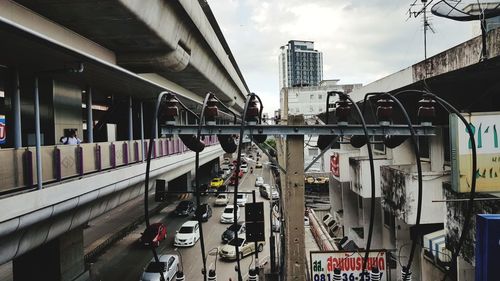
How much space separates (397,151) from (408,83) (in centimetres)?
428

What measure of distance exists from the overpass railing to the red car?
225 centimetres

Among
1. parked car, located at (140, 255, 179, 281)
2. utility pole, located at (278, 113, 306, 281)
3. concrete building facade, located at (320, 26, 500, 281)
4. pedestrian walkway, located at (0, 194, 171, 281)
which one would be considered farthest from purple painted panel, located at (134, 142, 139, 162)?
utility pole, located at (278, 113, 306, 281)

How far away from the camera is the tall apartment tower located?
10700 centimetres

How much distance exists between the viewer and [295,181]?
479cm

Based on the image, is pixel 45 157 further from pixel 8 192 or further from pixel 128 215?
pixel 128 215

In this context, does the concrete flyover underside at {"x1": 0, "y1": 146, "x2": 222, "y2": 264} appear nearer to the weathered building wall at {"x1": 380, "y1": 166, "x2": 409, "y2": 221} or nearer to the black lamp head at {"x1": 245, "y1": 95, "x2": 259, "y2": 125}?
the black lamp head at {"x1": 245, "y1": 95, "x2": 259, "y2": 125}

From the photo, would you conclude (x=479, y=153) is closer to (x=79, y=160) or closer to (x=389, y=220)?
(x=79, y=160)

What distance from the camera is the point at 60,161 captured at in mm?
7789

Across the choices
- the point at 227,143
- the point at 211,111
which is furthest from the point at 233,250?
the point at 211,111

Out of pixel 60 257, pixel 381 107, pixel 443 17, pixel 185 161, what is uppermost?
pixel 443 17

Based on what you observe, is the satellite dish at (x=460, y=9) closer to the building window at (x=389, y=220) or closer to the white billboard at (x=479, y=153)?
the white billboard at (x=479, y=153)

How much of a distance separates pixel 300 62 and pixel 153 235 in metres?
109

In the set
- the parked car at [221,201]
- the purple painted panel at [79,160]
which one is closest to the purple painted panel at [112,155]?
the purple painted panel at [79,160]

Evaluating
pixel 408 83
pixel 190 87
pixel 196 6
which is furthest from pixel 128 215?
pixel 408 83
